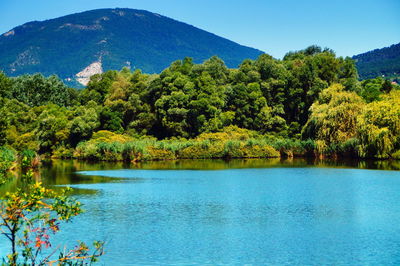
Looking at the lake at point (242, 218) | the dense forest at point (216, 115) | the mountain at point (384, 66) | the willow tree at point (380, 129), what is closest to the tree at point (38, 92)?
the dense forest at point (216, 115)

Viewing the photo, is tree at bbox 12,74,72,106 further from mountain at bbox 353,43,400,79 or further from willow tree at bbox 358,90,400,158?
mountain at bbox 353,43,400,79

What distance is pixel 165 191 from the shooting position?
95.7ft

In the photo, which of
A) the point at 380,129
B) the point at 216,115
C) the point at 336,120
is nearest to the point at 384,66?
the point at 216,115

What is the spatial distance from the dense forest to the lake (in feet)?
47.1

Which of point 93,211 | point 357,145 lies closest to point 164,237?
point 93,211

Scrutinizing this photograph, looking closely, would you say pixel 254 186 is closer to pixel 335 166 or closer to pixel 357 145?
pixel 335 166

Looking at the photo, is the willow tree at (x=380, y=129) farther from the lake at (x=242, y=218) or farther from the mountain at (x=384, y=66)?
the mountain at (x=384, y=66)

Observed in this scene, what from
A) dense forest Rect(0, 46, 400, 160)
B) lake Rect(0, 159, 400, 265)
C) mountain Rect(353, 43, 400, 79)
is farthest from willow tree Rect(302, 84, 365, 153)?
mountain Rect(353, 43, 400, 79)

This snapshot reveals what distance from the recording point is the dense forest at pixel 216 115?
165 ft

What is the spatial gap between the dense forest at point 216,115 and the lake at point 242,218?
1435 centimetres

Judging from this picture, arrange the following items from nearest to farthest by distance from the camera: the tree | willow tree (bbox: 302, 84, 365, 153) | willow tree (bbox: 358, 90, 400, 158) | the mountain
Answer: willow tree (bbox: 358, 90, 400, 158) < willow tree (bbox: 302, 84, 365, 153) < the tree < the mountain

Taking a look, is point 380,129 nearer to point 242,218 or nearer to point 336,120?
point 336,120

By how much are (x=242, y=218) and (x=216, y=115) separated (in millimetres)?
38328

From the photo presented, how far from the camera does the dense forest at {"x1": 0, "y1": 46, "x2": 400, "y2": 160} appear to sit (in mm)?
50219
